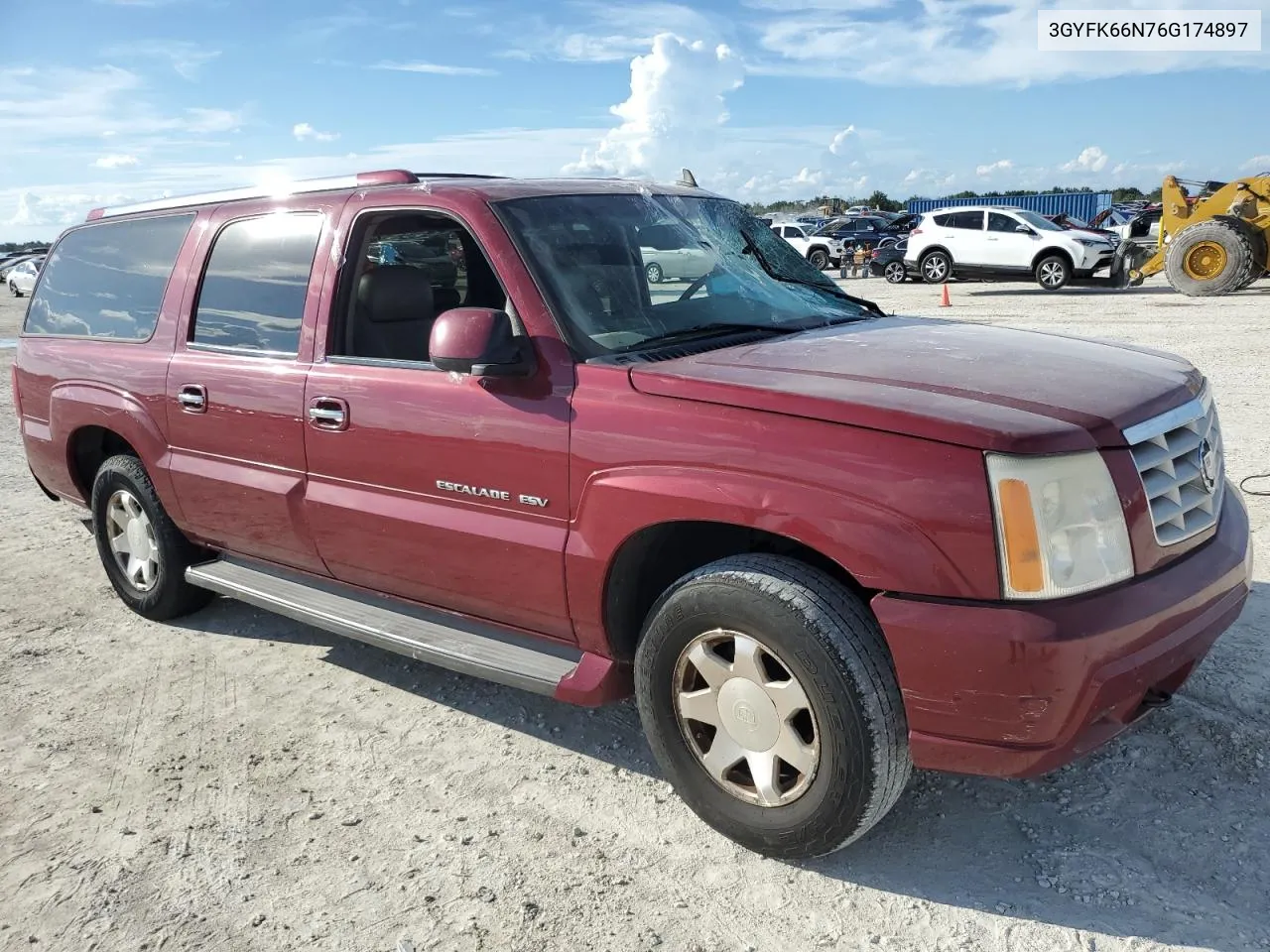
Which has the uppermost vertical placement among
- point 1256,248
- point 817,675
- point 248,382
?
point 1256,248

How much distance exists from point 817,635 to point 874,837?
31.6 inches

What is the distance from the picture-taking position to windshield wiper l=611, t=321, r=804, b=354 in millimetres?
3209

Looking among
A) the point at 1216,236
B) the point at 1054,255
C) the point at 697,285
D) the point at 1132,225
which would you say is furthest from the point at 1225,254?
the point at 697,285

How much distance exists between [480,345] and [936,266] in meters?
20.8

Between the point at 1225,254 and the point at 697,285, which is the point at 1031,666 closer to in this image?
the point at 697,285

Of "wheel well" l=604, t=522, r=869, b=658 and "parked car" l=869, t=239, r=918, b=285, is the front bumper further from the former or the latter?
"parked car" l=869, t=239, r=918, b=285

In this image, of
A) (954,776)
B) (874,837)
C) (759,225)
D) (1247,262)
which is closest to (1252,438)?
(759,225)

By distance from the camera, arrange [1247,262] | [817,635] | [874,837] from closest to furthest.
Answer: [817,635]
[874,837]
[1247,262]

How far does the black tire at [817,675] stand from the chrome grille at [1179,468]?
0.77 metres

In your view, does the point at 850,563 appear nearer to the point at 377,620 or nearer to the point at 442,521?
the point at 442,521

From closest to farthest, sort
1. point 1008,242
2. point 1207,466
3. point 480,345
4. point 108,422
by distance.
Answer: point 1207,466 → point 480,345 → point 108,422 → point 1008,242

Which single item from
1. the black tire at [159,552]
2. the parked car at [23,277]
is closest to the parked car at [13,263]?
the parked car at [23,277]

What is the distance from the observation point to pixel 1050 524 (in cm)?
237

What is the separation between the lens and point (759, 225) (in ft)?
14.2
